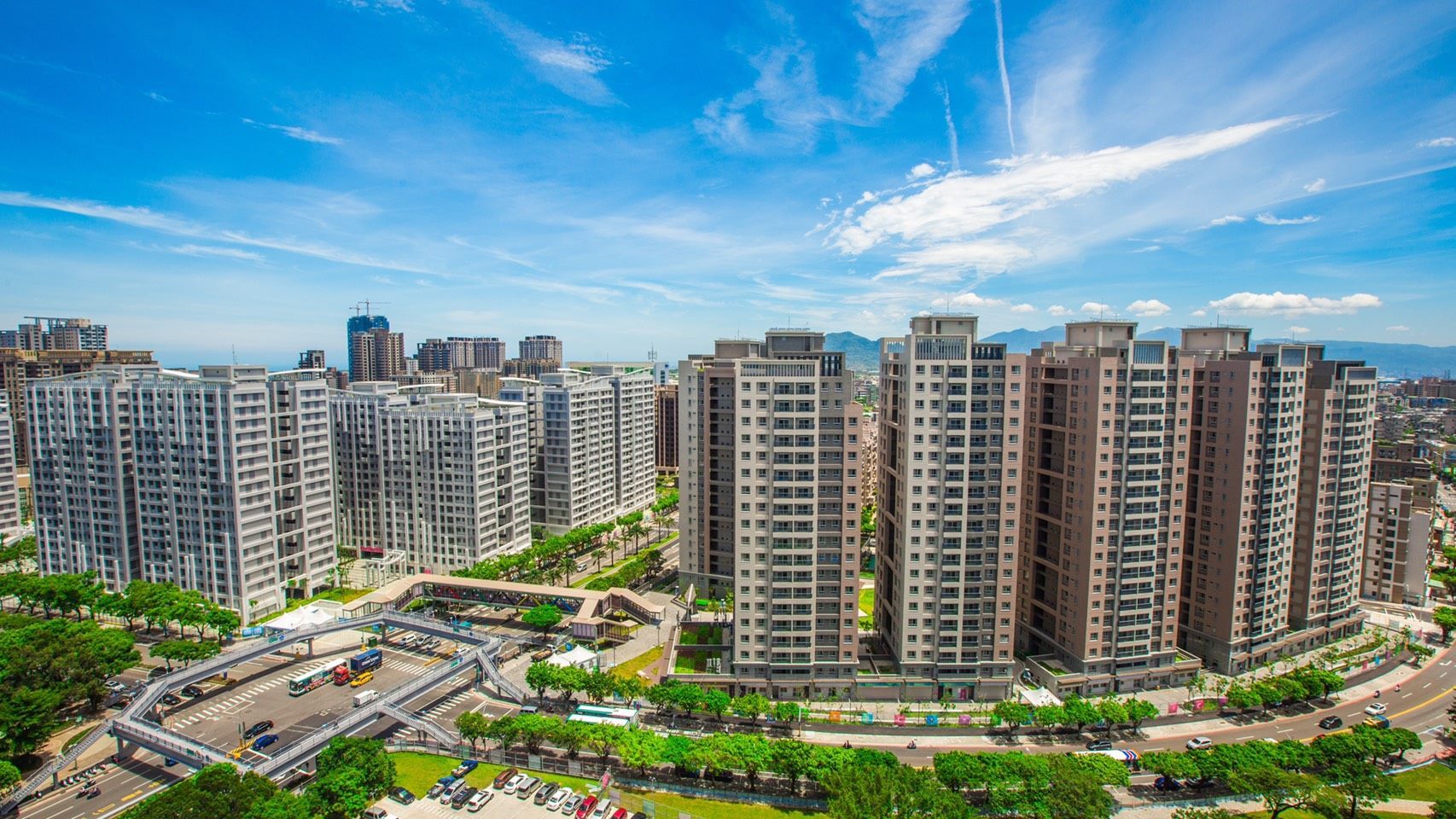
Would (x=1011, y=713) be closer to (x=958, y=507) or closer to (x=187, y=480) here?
(x=958, y=507)

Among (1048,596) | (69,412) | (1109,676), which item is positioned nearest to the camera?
(1109,676)

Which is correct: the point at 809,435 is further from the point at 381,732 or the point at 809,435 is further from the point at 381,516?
the point at 381,516

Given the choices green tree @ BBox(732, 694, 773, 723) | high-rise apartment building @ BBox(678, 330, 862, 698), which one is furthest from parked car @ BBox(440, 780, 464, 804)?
high-rise apartment building @ BBox(678, 330, 862, 698)

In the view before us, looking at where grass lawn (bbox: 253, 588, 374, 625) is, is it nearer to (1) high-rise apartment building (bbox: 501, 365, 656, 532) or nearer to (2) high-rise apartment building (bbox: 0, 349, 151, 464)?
(1) high-rise apartment building (bbox: 501, 365, 656, 532)

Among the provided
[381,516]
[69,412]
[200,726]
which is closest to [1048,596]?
[200,726]

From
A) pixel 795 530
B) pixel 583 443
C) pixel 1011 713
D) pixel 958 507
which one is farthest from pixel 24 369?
pixel 1011 713

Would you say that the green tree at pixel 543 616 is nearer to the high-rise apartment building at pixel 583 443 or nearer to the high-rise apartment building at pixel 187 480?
the high-rise apartment building at pixel 187 480

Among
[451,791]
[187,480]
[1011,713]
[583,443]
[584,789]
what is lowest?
[584,789]
